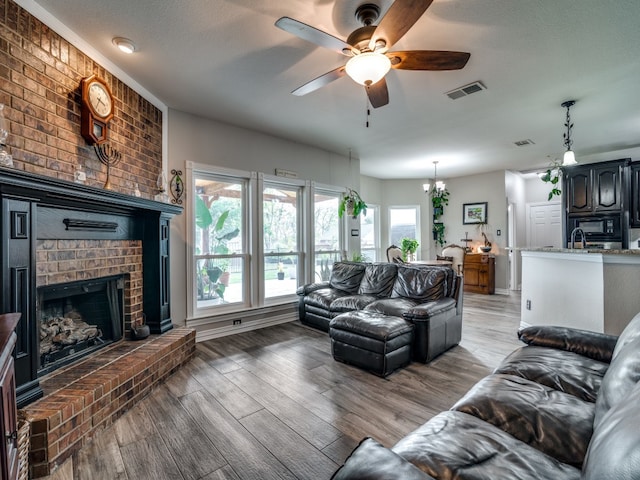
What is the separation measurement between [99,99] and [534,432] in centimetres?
364

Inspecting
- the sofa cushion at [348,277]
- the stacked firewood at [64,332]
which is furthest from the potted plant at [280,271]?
the stacked firewood at [64,332]

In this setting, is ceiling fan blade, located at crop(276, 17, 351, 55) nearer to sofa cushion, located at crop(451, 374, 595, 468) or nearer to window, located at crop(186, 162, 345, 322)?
sofa cushion, located at crop(451, 374, 595, 468)

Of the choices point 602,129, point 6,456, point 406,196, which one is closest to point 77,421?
point 6,456

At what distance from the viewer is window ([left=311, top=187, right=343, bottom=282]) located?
17.5 feet

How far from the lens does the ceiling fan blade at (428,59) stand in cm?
195

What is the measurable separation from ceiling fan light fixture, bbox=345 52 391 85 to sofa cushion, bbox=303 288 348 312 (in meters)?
2.75

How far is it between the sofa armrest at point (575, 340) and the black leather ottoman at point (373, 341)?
3.23 ft

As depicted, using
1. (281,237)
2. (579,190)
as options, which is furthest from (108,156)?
(579,190)

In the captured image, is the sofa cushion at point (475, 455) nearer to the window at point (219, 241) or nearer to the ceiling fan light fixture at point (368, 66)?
the ceiling fan light fixture at point (368, 66)

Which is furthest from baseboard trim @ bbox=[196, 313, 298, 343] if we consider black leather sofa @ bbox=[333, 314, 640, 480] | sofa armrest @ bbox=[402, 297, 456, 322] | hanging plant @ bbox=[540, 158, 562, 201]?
hanging plant @ bbox=[540, 158, 562, 201]

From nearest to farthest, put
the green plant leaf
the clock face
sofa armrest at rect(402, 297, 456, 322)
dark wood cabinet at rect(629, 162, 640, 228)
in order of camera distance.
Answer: the clock face → sofa armrest at rect(402, 297, 456, 322) → the green plant leaf → dark wood cabinet at rect(629, 162, 640, 228)

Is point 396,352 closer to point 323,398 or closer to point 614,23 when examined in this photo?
point 323,398

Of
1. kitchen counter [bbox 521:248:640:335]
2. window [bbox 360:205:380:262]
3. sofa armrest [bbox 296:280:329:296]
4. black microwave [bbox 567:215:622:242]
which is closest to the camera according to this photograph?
kitchen counter [bbox 521:248:640:335]

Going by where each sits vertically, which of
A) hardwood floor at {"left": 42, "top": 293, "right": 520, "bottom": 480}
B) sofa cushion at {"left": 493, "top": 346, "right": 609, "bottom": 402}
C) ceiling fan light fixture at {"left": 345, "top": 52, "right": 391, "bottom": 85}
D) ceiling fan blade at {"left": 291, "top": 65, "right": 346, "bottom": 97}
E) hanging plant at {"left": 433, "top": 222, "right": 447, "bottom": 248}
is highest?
ceiling fan blade at {"left": 291, "top": 65, "right": 346, "bottom": 97}
